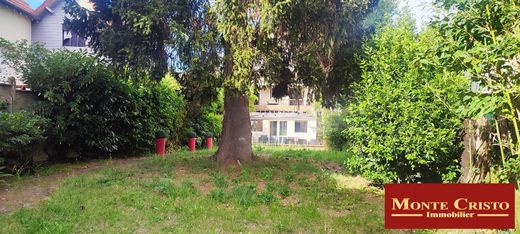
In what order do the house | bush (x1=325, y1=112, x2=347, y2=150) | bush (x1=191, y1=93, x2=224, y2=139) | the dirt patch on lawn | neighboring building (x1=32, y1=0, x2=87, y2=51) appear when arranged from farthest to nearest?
1. neighboring building (x1=32, y1=0, x2=87, y2=51)
2. the house
3. bush (x1=191, y1=93, x2=224, y2=139)
4. bush (x1=325, y1=112, x2=347, y2=150)
5. the dirt patch on lawn

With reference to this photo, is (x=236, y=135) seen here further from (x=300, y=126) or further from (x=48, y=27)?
(x=300, y=126)

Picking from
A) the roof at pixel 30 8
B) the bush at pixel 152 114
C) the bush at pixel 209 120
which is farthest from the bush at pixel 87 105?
the roof at pixel 30 8

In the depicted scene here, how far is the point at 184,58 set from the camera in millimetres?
5500

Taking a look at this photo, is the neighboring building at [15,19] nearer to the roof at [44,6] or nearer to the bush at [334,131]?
the roof at [44,6]

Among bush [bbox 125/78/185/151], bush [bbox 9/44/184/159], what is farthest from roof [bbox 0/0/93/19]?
bush [bbox 9/44/184/159]

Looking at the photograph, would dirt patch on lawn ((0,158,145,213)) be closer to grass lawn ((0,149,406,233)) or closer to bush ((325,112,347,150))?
grass lawn ((0,149,406,233))

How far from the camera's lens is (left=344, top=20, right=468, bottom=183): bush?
4.80m

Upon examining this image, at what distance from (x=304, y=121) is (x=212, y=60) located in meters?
15.3

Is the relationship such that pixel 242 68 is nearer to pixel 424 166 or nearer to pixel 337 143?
pixel 424 166

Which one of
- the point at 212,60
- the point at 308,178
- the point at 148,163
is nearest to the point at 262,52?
the point at 212,60

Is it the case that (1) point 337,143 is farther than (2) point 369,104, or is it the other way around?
(1) point 337,143

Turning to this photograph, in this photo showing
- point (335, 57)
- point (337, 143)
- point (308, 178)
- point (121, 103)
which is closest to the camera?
point (308, 178)

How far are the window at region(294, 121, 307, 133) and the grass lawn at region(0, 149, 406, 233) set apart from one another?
13.9m

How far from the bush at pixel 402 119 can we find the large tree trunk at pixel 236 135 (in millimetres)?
2448
